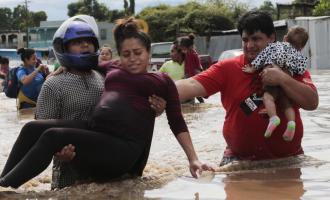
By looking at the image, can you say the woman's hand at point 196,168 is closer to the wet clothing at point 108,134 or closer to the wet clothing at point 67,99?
the wet clothing at point 108,134

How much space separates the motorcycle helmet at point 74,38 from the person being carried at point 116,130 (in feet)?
0.64

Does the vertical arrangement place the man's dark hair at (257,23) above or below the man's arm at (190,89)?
above

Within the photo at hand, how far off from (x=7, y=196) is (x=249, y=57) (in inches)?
73.1

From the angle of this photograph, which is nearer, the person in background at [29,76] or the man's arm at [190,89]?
the man's arm at [190,89]

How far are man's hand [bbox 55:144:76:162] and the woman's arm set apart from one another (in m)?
0.68

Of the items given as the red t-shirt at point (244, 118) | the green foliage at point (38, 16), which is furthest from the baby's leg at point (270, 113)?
the green foliage at point (38, 16)

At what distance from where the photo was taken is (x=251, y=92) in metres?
4.31

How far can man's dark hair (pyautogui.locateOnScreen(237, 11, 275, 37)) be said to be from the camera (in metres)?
4.21

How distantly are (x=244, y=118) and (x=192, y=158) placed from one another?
0.64m

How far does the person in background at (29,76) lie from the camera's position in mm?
11352

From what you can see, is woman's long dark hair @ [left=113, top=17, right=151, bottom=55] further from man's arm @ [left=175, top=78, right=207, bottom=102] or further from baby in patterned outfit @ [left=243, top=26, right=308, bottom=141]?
baby in patterned outfit @ [left=243, top=26, right=308, bottom=141]

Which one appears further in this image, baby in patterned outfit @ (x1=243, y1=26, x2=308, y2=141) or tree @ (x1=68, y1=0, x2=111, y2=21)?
tree @ (x1=68, y1=0, x2=111, y2=21)

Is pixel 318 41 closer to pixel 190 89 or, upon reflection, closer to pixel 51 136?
pixel 190 89

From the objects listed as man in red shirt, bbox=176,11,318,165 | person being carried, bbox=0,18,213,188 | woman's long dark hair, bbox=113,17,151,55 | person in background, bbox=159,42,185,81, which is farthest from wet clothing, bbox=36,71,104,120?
person in background, bbox=159,42,185,81
